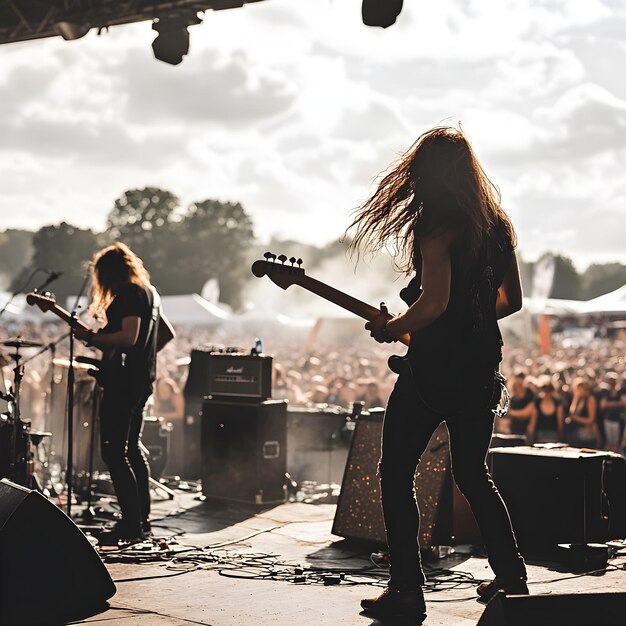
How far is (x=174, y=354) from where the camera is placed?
79.4ft

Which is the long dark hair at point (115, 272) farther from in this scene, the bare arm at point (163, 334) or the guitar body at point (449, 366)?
the guitar body at point (449, 366)

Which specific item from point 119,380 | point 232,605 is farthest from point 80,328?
point 232,605

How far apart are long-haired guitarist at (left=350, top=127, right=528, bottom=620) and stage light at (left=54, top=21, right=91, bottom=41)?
486 cm

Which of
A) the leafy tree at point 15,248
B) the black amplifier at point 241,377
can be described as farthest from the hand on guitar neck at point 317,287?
the leafy tree at point 15,248

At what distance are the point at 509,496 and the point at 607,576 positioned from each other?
3.46 ft

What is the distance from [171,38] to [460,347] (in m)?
4.88

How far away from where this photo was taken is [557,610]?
2846mm

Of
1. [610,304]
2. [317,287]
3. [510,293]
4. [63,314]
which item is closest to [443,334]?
[510,293]

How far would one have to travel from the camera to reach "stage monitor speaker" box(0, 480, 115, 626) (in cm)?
369

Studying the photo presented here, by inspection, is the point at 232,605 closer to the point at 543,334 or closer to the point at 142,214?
the point at 543,334

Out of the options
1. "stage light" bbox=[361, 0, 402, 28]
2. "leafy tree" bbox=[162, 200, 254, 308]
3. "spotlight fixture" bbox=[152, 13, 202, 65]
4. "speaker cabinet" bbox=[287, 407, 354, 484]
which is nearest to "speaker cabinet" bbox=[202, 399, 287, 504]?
"speaker cabinet" bbox=[287, 407, 354, 484]

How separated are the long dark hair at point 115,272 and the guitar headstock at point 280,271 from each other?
203 cm

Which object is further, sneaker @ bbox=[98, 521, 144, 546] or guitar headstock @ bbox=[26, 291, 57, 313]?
guitar headstock @ bbox=[26, 291, 57, 313]

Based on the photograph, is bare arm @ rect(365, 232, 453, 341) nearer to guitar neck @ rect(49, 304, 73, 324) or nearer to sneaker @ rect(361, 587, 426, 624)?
sneaker @ rect(361, 587, 426, 624)
